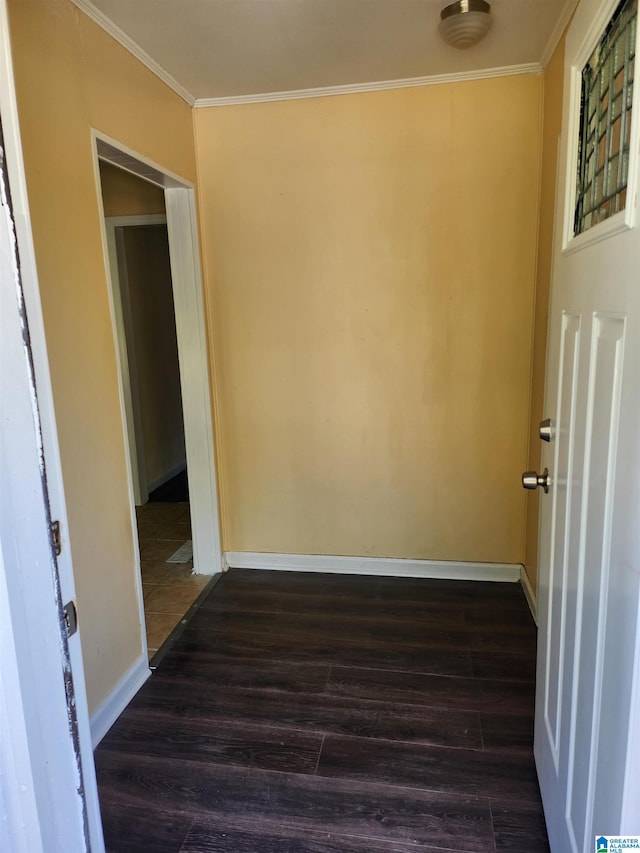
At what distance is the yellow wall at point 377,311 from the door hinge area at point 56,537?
219cm

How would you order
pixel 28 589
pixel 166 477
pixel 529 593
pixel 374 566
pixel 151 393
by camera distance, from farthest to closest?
pixel 166 477
pixel 151 393
pixel 374 566
pixel 529 593
pixel 28 589

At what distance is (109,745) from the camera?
196 cm

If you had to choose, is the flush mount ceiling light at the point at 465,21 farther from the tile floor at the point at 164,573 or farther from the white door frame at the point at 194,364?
the tile floor at the point at 164,573

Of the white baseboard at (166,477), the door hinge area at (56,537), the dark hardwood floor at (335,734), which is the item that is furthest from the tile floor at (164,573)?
the door hinge area at (56,537)

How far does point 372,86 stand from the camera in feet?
8.61

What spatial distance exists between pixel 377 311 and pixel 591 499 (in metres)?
1.90

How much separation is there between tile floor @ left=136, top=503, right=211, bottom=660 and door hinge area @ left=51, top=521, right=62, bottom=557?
180 cm

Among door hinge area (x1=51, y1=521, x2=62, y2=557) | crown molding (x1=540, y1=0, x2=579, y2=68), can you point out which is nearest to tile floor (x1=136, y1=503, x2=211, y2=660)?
door hinge area (x1=51, y1=521, x2=62, y2=557)

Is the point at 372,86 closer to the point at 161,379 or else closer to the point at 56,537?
the point at 56,537

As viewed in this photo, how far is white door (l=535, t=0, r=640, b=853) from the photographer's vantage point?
2.85 ft

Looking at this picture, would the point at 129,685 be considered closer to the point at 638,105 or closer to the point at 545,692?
the point at 545,692

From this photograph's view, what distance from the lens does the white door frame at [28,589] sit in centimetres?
75

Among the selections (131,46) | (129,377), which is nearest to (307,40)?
(131,46)

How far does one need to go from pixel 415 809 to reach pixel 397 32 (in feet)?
8.86
